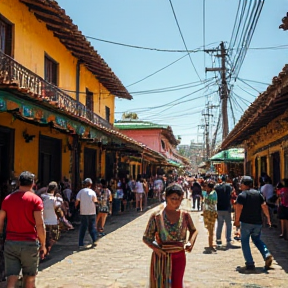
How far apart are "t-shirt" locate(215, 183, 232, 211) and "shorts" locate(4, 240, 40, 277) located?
5.92 metres

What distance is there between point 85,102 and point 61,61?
136 inches

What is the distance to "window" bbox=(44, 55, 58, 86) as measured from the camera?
1345cm

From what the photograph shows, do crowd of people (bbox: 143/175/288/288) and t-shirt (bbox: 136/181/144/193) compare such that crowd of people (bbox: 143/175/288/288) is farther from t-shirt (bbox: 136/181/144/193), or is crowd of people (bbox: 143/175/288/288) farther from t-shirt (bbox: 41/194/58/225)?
t-shirt (bbox: 136/181/144/193)

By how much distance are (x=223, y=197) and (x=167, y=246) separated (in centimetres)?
597

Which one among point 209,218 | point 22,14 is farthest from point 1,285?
point 22,14

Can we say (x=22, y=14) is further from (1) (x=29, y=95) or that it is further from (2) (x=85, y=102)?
(2) (x=85, y=102)

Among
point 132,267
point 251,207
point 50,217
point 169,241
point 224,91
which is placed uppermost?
point 224,91

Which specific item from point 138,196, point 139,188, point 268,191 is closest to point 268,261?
point 268,191

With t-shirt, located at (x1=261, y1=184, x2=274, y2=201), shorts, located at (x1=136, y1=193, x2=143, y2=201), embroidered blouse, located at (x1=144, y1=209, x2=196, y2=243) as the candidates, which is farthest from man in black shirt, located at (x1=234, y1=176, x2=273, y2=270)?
shorts, located at (x1=136, y1=193, x2=143, y2=201)

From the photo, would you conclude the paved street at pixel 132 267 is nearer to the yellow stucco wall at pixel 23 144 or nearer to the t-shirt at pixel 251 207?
the t-shirt at pixel 251 207

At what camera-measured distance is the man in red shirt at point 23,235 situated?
516 centimetres

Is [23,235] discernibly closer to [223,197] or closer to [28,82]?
[28,82]

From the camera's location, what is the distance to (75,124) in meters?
9.62

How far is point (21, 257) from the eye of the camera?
5.17 m
